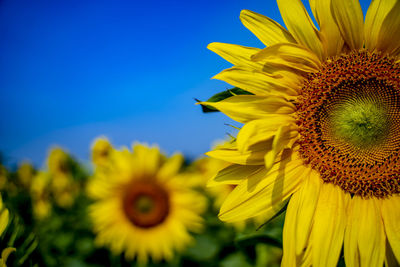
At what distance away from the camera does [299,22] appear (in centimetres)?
130

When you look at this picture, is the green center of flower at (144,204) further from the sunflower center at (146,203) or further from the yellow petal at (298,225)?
the yellow petal at (298,225)

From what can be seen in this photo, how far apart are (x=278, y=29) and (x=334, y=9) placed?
0.70 ft

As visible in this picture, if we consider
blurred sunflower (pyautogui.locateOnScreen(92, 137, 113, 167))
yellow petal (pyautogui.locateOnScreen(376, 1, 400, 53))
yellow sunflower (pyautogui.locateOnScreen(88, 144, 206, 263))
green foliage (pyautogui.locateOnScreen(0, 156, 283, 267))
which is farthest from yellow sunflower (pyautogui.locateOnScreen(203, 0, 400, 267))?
blurred sunflower (pyautogui.locateOnScreen(92, 137, 113, 167))

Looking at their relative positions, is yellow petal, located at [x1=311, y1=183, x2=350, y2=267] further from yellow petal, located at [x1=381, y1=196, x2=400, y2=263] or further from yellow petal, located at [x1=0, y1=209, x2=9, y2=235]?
yellow petal, located at [x1=0, y1=209, x2=9, y2=235]

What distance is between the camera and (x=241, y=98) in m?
1.33

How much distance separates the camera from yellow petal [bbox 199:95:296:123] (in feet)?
4.27

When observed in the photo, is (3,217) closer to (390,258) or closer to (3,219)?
(3,219)

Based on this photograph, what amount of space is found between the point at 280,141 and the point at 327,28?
0.47m

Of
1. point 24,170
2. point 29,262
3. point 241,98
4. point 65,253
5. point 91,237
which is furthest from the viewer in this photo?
point 24,170

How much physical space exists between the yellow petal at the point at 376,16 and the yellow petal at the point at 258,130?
0.45 metres

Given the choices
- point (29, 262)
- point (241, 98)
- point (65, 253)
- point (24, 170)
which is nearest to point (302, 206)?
point (241, 98)

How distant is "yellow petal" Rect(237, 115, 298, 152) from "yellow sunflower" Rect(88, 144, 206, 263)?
2.54 m

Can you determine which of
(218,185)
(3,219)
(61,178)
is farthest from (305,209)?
(61,178)

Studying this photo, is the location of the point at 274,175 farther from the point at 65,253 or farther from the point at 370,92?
the point at 65,253
